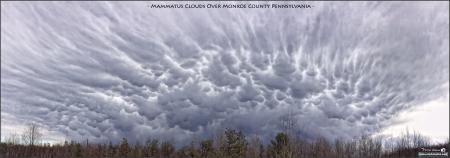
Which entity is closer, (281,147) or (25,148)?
(281,147)

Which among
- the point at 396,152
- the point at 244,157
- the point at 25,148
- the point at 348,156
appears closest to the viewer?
the point at 348,156

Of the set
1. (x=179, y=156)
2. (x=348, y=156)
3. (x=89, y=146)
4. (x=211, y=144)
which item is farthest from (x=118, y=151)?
(x=348, y=156)

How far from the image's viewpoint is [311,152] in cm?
2294

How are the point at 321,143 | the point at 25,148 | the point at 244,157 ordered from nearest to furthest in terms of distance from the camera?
the point at 244,157 → the point at 321,143 → the point at 25,148

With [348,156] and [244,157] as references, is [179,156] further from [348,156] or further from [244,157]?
[348,156]

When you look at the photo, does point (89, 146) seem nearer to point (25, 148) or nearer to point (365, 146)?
point (25, 148)

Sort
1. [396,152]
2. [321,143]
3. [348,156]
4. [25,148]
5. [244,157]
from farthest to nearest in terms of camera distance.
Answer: [25,148] → [321,143] → [244,157] → [396,152] → [348,156]

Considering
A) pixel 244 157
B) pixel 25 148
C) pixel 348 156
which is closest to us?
pixel 348 156

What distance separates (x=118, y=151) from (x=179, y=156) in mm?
5203

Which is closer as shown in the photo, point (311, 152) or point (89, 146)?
point (311, 152)

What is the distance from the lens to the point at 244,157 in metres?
22.2

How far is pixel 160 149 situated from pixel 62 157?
7.45 m

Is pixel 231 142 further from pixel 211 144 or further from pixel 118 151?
pixel 118 151

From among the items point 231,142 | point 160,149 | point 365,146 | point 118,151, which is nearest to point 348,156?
point 365,146
